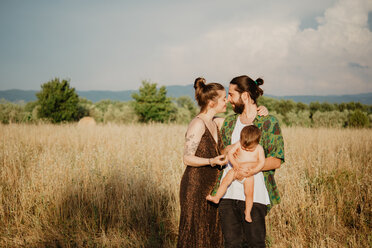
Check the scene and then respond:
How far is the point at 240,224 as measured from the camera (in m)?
2.21

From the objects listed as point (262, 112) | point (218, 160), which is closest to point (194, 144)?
point (218, 160)

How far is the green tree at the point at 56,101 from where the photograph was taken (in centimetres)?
1858

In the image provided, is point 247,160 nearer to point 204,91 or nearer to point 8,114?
point 204,91

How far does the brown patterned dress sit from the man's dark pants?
21 cm

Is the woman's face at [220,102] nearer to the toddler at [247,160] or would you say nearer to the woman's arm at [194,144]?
the woman's arm at [194,144]

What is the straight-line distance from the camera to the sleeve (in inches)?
86.9

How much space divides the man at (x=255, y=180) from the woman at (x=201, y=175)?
16cm

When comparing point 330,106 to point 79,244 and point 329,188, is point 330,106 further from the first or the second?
point 79,244

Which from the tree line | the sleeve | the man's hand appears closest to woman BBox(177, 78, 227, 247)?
the man's hand

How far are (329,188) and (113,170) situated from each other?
167 inches

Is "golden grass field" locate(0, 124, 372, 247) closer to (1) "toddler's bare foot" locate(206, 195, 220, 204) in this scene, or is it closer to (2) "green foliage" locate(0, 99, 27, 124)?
(1) "toddler's bare foot" locate(206, 195, 220, 204)

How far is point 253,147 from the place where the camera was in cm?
207

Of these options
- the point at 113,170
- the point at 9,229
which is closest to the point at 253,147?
the point at 113,170

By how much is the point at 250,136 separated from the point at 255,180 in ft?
1.46
